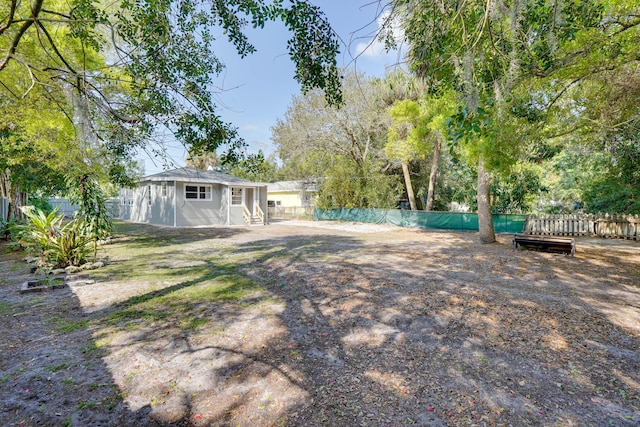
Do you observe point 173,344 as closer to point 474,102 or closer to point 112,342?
point 112,342

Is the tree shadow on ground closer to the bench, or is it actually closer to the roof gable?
the bench

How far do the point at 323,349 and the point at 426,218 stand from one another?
→ 51.6 feet

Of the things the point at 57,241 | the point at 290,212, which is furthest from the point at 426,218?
the point at 57,241

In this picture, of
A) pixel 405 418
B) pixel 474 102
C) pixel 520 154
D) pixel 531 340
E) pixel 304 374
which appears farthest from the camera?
pixel 520 154

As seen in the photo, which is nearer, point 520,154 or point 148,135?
point 148,135

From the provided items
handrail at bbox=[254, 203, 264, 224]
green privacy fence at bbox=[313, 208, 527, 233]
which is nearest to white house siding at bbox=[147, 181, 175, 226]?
handrail at bbox=[254, 203, 264, 224]

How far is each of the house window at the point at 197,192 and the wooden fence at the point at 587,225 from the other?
1744cm

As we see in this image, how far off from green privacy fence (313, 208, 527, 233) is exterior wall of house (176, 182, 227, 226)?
26.5ft

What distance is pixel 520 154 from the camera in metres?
7.93

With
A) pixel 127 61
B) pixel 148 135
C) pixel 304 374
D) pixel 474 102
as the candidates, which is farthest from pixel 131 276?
pixel 474 102

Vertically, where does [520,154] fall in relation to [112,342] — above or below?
above

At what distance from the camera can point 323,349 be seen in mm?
3473

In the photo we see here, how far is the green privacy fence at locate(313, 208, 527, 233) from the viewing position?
49.4ft

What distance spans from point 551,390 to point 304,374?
223 cm
